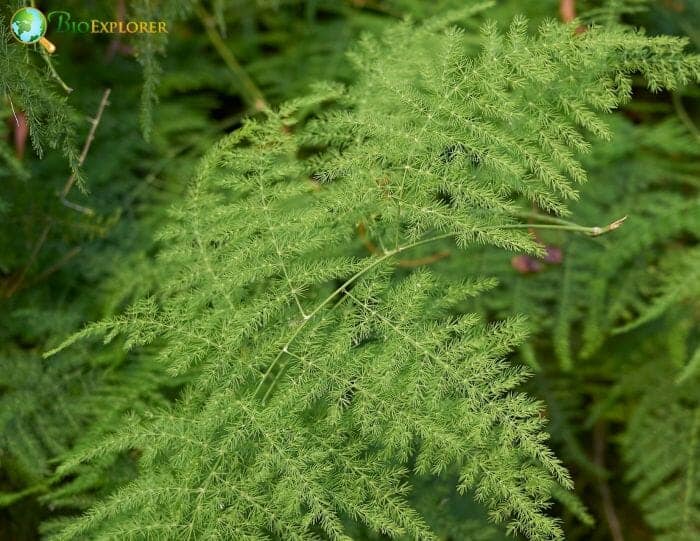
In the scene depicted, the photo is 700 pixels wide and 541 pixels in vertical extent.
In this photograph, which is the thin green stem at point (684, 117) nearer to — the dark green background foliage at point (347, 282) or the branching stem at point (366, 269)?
the dark green background foliage at point (347, 282)

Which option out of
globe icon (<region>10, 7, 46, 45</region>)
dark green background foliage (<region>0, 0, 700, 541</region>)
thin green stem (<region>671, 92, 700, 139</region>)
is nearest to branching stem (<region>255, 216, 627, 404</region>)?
dark green background foliage (<region>0, 0, 700, 541</region>)

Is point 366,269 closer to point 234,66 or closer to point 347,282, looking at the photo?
point 347,282

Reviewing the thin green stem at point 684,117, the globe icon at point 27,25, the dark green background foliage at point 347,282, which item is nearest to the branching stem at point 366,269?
the dark green background foliage at point 347,282

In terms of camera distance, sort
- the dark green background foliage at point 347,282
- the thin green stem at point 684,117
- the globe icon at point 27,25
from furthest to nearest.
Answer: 1. the thin green stem at point 684,117
2. the globe icon at point 27,25
3. the dark green background foliage at point 347,282

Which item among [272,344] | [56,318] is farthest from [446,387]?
[56,318]

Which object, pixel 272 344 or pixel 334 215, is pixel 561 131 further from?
pixel 272 344

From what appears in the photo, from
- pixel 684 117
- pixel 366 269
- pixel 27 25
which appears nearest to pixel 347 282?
pixel 366 269

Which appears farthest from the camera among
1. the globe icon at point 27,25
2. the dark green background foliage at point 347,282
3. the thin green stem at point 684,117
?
the thin green stem at point 684,117

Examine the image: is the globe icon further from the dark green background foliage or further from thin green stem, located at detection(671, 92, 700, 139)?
thin green stem, located at detection(671, 92, 700, 139)
